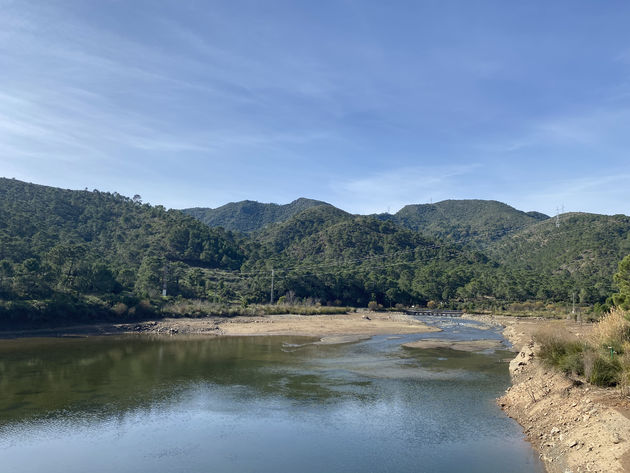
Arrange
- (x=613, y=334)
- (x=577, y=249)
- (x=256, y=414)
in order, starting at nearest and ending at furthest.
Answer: (x=613, y=334)
(x=256, y=414)
(x=577, y=249)

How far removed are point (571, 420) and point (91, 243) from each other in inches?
4002

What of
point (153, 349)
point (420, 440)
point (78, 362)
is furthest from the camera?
point (153, 349)

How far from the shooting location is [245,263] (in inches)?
4464

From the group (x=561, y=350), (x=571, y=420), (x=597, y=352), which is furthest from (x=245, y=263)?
(x=571, y=420)

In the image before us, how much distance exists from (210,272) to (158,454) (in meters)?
84.5

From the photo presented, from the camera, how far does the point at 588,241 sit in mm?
121500

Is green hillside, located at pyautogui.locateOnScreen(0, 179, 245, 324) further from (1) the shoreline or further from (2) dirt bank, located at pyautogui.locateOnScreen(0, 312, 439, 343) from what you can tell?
(1) the shoreline

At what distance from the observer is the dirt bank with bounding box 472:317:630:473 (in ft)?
46.7

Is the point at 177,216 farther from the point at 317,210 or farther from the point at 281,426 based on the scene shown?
the point at 281,426

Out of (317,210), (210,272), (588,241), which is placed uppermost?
(317,210)

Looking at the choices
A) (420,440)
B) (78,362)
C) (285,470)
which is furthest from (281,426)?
(78,362)

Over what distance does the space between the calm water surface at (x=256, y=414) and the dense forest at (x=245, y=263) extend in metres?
23.5

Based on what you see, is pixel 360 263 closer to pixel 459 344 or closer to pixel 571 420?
pixel 459 344

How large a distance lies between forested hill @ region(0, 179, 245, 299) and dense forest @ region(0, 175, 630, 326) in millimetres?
240
